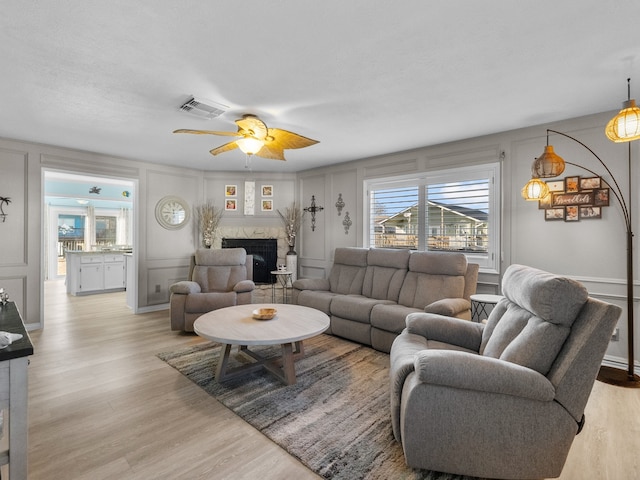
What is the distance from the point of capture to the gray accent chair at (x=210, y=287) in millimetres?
4000

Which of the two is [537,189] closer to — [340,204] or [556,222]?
[556,222]

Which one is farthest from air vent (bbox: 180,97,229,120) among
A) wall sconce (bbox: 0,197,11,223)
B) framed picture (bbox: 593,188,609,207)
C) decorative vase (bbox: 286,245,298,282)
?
framed picture (bbox: 593,188,609,207)

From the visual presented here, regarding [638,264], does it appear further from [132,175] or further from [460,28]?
[132,175]

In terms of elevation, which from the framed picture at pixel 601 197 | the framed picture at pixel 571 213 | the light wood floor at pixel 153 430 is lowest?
the light wood floor at pixel 153 430

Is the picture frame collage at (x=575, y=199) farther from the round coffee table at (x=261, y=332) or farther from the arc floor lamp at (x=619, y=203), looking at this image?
the round coffee table at (x=261, y=332)

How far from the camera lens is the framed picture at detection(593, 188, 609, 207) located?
9.94 feet

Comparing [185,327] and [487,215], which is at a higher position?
[487,215]

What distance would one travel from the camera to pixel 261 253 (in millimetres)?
5969

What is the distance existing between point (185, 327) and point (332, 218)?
2819 mm

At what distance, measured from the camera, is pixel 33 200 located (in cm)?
421

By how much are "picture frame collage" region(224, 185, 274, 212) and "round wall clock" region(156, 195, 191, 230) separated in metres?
0.71

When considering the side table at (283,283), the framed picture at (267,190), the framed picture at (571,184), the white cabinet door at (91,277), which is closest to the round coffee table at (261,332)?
the side table at (283,283)

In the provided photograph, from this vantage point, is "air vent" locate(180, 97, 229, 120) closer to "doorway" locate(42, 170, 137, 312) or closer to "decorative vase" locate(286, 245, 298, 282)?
"decorative vase" locate(286, 245, 298, 282)

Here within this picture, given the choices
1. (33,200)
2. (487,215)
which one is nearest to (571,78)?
(487,215)
